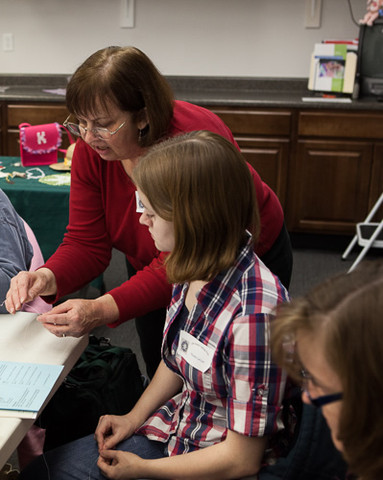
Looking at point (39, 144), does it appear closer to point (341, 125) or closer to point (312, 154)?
point (312, 154)

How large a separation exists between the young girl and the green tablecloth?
151 cm

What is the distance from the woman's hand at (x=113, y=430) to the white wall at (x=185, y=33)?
10.7 ft

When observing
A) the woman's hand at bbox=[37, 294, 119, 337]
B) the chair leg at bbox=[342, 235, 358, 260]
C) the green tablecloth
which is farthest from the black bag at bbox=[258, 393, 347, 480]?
the chair leg at bbox=[342, 235, 358, 260]

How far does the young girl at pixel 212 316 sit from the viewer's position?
3.32ft

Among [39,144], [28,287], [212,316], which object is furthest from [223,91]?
[212,316]

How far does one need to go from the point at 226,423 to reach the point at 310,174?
271 centimetres

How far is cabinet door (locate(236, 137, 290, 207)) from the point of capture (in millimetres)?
3609

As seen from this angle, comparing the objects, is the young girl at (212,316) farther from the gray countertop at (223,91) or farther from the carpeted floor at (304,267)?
the gray countertop at (223,91)

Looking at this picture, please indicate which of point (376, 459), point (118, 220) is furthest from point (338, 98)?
point (376, 459)

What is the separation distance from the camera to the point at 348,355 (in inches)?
25.4

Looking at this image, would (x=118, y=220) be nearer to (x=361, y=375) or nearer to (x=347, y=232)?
(x=361, y=375)

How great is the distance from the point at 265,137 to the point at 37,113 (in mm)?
1441

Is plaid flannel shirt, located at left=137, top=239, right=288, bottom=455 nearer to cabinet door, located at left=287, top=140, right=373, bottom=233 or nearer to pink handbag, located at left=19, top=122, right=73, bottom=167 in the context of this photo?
pink handbag, located at left=19, top=122, right=73, bottom=167

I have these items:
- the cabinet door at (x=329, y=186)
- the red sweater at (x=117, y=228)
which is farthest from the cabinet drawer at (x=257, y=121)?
the red sweater at (x=117, y=228)
